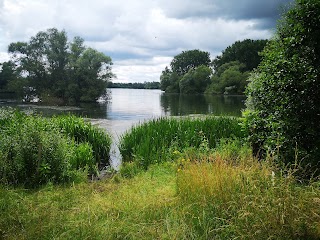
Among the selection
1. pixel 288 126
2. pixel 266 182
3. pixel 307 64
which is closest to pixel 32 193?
pixel 266 182

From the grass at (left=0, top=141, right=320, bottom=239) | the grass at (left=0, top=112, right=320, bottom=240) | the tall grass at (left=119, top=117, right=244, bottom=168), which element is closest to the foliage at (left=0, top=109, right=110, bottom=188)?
the grass at (left=0, top=112, right=320, bottom=240)

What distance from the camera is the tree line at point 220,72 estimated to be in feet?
202

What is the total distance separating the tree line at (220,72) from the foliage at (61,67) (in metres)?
27.7

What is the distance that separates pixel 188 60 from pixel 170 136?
83.4 m

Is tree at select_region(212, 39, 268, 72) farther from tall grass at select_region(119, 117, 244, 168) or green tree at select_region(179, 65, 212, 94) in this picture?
tall grass at select_region(119, 117, 244, 168)

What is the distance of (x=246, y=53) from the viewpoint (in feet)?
224

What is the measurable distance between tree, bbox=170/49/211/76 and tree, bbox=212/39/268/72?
17.2 meters

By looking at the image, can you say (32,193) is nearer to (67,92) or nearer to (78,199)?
(78,199)

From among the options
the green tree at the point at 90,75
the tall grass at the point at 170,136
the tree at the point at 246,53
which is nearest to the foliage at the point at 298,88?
the tall grass at the point at 170,136

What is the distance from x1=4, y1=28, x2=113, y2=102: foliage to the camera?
41.8 meters

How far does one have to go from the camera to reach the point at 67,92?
135ft

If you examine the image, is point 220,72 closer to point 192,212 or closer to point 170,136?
point 170,136

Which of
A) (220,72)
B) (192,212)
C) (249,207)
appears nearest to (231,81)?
(220,72)

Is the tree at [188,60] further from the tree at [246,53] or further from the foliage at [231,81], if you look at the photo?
the foliage at [231,81]
